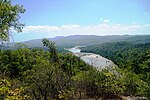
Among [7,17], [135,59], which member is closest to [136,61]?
[135,59]

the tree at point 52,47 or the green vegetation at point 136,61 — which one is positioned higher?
the tree at point 52,47

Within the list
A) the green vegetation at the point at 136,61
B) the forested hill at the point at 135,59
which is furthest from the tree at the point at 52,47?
the forested hill at the point at 135,59

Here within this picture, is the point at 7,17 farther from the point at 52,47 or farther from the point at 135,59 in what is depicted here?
the point at 135,59

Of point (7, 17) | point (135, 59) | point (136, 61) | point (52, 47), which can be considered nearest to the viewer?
point (7, 17)

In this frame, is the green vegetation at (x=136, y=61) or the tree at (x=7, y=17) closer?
the tree at (x=7, y=17)

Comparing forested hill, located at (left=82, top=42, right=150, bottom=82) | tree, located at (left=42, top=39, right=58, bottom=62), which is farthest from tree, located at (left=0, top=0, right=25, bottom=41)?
tree, located at (left=42, top=39, right=58, bottom=62)

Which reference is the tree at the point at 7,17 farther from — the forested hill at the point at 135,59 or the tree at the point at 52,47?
the tree at the point at 52,47

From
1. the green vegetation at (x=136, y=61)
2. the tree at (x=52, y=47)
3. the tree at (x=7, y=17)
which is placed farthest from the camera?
the tree at (x=52, y=47)

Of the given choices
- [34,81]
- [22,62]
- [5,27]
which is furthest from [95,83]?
[22,62]

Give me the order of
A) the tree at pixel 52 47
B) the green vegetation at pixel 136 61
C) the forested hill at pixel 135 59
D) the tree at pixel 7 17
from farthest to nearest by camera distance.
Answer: the tree at pixel 52 47, the forested hill at pixel 135 59, the green vegetation at pixel 136 61, the tree at pixel 7 17

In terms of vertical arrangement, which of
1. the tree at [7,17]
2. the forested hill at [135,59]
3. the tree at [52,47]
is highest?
the tree at [7,17]

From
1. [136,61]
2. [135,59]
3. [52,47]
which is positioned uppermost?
[52,47]
